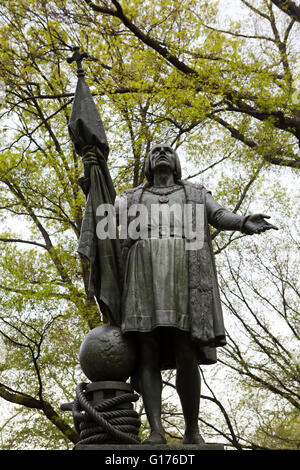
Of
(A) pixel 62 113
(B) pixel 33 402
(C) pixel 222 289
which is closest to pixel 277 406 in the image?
(C) pixel 222 289

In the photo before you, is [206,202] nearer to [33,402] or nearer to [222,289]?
[33,402]

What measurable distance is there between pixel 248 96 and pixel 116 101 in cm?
226

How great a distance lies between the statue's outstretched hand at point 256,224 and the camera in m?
4.22

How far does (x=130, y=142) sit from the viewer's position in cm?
1102

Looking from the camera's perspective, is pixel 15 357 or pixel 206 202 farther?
pixel 15 357

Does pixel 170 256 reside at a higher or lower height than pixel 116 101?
lower

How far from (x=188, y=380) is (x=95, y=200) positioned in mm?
1486

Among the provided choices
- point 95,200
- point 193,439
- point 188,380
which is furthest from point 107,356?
point 95,200

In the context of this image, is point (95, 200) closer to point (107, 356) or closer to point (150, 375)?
point (107, 356)

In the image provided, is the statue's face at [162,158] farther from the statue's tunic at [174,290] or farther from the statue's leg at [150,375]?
the statue's leg at [150,375]

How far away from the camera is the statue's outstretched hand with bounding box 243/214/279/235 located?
422 cm

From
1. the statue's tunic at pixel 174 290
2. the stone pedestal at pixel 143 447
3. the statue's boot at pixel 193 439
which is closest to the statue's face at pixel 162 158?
the statue's tunic at pixel 174 290

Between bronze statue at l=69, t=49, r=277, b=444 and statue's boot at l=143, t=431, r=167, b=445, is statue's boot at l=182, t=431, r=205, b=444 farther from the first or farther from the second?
statue's boot at l=143, t=431, r=167, b=445

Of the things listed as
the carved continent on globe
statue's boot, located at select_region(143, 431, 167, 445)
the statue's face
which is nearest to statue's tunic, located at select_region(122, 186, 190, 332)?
the carved continent on globe
